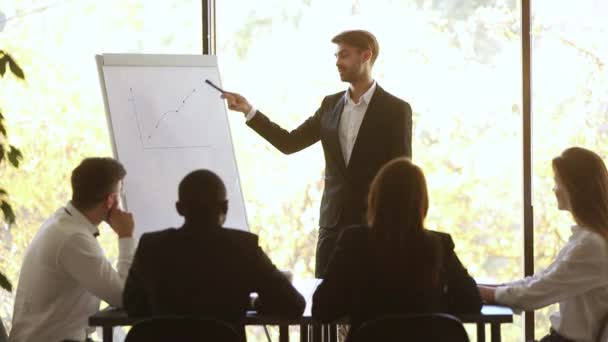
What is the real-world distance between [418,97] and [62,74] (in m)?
1.91

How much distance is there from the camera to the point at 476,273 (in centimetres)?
436

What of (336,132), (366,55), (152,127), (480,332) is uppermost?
(366,55)

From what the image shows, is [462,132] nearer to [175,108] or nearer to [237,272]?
[175,108]

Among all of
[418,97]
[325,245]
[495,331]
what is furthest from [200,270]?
[418,97]

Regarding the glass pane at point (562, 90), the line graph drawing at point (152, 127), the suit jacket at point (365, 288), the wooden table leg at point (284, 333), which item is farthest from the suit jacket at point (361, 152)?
the suit jacket at point (365, 288)

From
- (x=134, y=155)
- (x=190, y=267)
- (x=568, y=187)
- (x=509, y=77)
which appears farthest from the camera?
(x=509, y=77)

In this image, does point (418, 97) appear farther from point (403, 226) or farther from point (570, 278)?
point (403, 226)

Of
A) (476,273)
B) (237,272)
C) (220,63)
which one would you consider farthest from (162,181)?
(476,273)

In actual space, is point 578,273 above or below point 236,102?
below

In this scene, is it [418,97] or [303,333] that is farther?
[418,97]

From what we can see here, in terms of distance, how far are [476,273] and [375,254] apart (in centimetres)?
215

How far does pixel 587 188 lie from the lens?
2.74 m

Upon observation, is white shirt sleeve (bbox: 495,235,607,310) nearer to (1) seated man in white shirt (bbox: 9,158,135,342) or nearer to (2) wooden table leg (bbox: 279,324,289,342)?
(2) wooden table leg (bbox: 279,324,289,342)

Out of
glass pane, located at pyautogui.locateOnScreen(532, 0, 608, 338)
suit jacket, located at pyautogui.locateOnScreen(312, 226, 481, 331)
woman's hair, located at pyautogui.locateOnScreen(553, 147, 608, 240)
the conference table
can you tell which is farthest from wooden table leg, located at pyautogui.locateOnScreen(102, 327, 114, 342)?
glass pane, located at pyautogui.locateOnScreen(532, 0, 608, 338)
